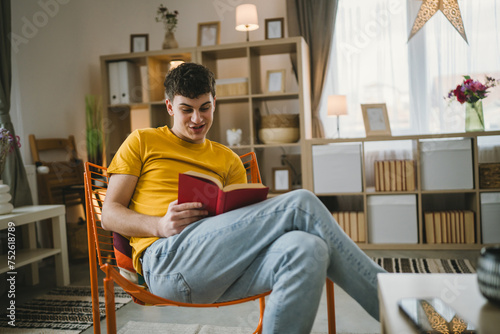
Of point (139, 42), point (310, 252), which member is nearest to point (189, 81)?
point (310, 252)

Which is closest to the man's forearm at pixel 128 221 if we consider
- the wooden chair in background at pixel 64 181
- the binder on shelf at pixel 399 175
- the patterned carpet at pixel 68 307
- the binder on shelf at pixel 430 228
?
the patterned carpet at pixel 68 307

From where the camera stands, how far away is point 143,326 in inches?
75.5

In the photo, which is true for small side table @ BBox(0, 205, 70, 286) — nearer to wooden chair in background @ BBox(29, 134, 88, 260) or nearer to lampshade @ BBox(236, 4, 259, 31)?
wooden chair in background @ BBox(29, 134, 88, 260)

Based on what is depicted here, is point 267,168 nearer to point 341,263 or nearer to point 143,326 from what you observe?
point 143,326

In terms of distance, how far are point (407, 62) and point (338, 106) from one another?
0.72m

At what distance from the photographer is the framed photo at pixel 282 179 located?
134 inches

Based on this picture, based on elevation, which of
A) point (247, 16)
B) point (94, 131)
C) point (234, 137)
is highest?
point (247, 16)

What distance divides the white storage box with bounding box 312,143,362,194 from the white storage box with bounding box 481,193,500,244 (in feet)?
2.78

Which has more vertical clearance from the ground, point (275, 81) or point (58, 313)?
point (275, 81)

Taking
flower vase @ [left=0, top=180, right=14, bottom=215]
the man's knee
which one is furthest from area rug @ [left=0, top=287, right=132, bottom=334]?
the man's knee

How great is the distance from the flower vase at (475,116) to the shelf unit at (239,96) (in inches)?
45.8

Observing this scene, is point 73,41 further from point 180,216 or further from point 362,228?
point 180,216

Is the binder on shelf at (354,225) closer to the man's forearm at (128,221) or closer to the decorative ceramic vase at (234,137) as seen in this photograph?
the decorative ceramic vase at (234,137)

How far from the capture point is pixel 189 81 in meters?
1.48
